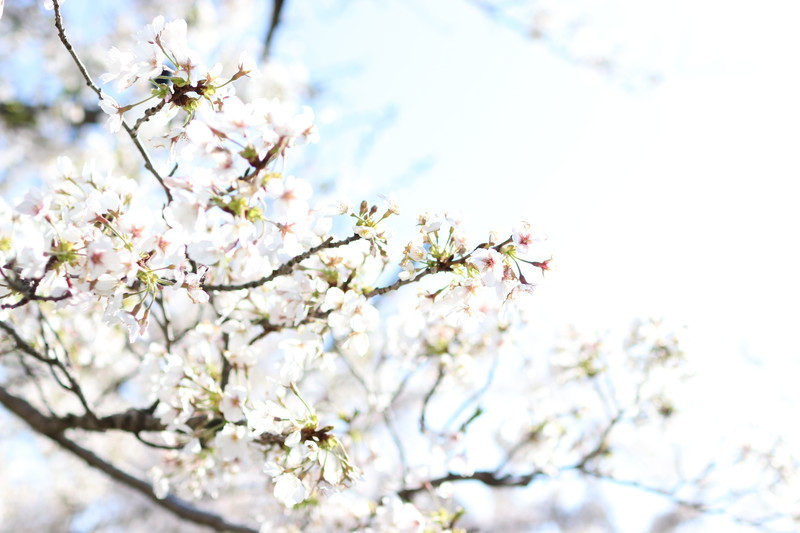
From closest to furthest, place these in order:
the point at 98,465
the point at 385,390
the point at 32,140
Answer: the point at 98,465 < the point at 385,390 < the point at 32,140

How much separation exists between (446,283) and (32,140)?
667cm

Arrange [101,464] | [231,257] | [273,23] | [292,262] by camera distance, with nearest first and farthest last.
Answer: [231,257], [292,262], [101,464], [273,23]

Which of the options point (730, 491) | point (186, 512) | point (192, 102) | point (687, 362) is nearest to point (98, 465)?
point (186, 512)

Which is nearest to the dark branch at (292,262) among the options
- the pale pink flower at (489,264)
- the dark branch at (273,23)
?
the pale pink flower at (489,264)

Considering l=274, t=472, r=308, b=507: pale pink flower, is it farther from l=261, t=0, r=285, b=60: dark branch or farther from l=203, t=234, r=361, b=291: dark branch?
l=261, t=0, r=285, b=60: dark branch

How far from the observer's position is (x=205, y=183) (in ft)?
3.61

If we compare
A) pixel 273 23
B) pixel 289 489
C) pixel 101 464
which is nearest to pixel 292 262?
pixel 289 489

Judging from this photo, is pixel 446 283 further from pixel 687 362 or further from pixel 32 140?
pixel 32 140

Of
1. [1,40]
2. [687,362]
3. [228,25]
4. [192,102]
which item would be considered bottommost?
[192,102]

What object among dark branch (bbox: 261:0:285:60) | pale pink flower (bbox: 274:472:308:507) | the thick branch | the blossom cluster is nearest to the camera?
the blossom cluster

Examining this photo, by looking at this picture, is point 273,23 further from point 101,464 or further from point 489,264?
point 489,264

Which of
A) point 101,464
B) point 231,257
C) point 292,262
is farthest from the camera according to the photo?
point 101,464

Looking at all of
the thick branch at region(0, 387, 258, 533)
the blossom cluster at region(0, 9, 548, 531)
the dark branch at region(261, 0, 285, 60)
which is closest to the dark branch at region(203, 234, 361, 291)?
the blossom cluster at region(0, 9, 548, 531)

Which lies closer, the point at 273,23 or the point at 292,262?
the point at 292,262
